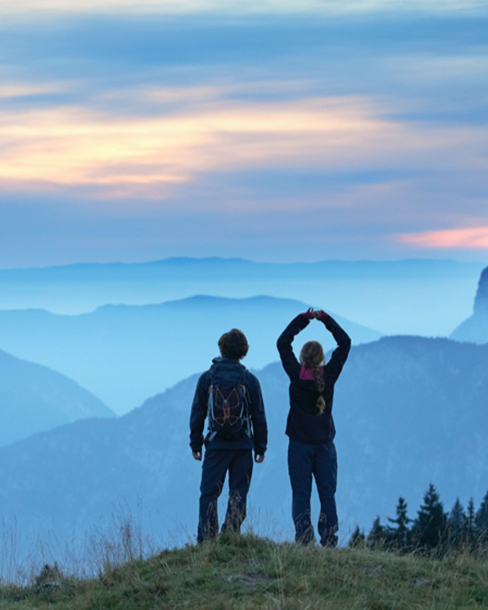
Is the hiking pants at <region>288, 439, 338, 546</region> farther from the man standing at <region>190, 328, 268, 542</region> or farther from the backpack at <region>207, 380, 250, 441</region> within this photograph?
the backpack at <region>207, 380, 250, 441</region>

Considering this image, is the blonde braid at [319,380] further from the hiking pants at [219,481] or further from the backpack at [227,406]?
the hiking pants at [219,481]

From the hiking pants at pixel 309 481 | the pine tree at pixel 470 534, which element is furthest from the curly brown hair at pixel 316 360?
the pine tree at pixel 470 534

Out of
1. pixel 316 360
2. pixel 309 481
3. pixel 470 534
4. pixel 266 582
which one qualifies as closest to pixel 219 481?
pixel 309 481

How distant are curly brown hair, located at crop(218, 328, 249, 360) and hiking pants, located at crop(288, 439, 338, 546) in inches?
46.9

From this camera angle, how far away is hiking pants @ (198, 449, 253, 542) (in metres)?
11.3

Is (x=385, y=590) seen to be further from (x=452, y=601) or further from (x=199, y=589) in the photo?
(x=199, y=589)

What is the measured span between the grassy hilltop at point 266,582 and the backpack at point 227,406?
3.68 feet

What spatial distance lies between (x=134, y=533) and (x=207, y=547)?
3.03ft

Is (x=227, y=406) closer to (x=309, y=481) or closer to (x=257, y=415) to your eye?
(x=257, y=415)

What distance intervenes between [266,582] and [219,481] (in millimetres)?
2043

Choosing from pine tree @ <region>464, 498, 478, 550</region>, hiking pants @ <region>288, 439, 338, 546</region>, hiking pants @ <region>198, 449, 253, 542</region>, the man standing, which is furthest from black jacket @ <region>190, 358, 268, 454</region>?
pine tree @ <region>464, 498, 478, 550</region>

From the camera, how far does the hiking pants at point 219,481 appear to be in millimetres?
11266

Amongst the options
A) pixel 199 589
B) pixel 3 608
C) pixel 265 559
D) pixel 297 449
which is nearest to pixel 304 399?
pixel 297 449

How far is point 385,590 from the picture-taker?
9609 millimetres
